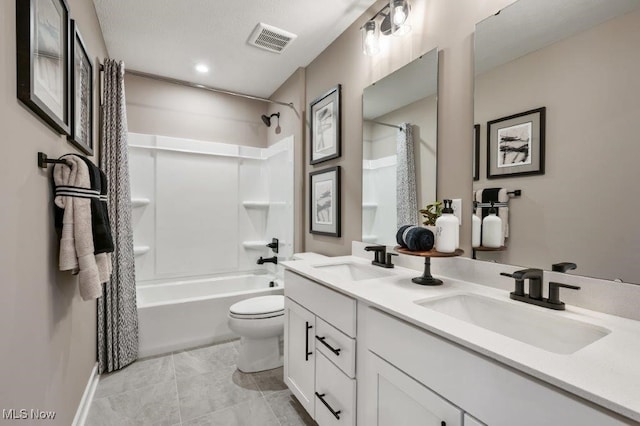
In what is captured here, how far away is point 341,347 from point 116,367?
193 cm

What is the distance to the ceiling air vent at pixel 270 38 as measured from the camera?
7.21ft

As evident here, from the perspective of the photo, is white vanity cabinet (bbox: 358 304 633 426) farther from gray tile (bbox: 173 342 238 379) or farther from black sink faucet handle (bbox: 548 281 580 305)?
gray tile (bbox: 173 342 238 379)

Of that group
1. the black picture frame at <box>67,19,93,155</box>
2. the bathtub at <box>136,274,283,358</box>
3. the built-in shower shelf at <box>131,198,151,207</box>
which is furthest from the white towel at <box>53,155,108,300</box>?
the built-in shower shelf at <box>131,198,151,207</box>

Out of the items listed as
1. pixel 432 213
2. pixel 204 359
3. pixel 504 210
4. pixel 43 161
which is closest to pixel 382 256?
pixel 432 213

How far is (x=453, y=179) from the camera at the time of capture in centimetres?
146

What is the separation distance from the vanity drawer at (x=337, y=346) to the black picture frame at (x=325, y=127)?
53.0 inches

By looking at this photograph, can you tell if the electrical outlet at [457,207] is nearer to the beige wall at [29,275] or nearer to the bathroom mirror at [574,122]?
the bathroom mirror at [574,122]

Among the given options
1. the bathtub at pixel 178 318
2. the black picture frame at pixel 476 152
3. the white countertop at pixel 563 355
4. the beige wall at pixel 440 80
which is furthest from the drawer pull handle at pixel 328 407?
the bathtub at pixel 178 318

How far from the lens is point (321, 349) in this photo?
1.47m

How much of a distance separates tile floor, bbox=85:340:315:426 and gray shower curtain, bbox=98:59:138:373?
175 millimetres

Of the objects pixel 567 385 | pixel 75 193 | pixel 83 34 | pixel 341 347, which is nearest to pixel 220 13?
pixel 83 34

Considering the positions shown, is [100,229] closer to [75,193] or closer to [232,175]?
[75,193]

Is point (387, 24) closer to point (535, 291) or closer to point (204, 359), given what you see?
point (535, 291)

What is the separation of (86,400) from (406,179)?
2.33 m
